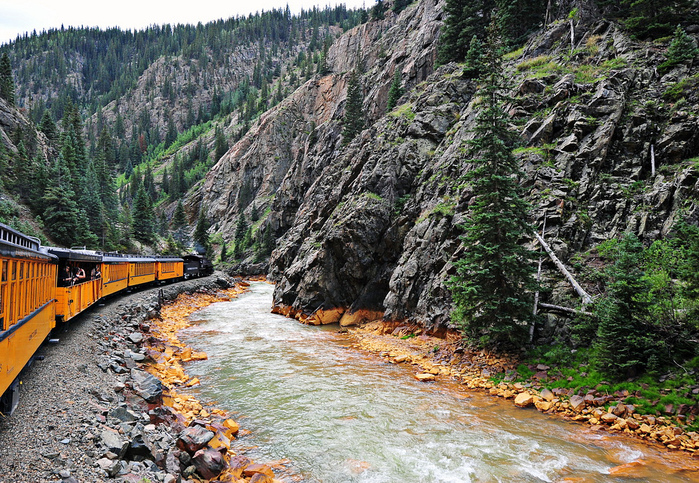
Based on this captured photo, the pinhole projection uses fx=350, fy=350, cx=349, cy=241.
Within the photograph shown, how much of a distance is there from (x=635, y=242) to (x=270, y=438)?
44.2ft

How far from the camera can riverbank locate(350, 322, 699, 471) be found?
9465 millimetres

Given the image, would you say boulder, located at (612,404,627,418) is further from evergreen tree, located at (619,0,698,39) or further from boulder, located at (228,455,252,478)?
evergreen tree, located at (619,0,698,39)

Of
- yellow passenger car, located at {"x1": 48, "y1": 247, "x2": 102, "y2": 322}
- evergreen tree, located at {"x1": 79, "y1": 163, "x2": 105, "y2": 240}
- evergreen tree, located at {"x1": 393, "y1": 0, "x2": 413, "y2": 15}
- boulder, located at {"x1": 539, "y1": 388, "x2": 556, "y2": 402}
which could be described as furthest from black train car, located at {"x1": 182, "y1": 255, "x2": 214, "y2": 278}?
evergreen tree, located at {"x1": 393, "y1": 0, "x2": 413, "y2": 15}

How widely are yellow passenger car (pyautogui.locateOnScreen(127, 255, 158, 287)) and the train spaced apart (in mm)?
9747

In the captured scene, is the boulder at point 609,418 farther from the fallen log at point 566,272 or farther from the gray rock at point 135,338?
the gray rock at point 135,338

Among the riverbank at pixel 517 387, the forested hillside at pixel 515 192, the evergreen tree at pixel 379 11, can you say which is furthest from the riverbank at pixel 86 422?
the evergreen tree at pixel 379 11

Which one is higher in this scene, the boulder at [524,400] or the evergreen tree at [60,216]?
the evergreen tree at [60,216]

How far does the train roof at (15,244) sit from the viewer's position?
688 cm

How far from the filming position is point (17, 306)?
771cm

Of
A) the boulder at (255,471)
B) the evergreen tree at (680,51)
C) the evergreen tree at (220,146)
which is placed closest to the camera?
the boulder at (255,471)

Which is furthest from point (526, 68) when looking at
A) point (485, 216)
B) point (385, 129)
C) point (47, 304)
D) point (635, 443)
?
point (47, 304)

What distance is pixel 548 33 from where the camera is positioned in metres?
30.3

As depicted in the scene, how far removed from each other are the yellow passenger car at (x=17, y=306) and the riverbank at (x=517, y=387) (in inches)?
516

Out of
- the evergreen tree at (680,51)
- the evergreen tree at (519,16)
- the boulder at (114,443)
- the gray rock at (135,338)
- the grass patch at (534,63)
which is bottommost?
the gray rock at (135,338)
